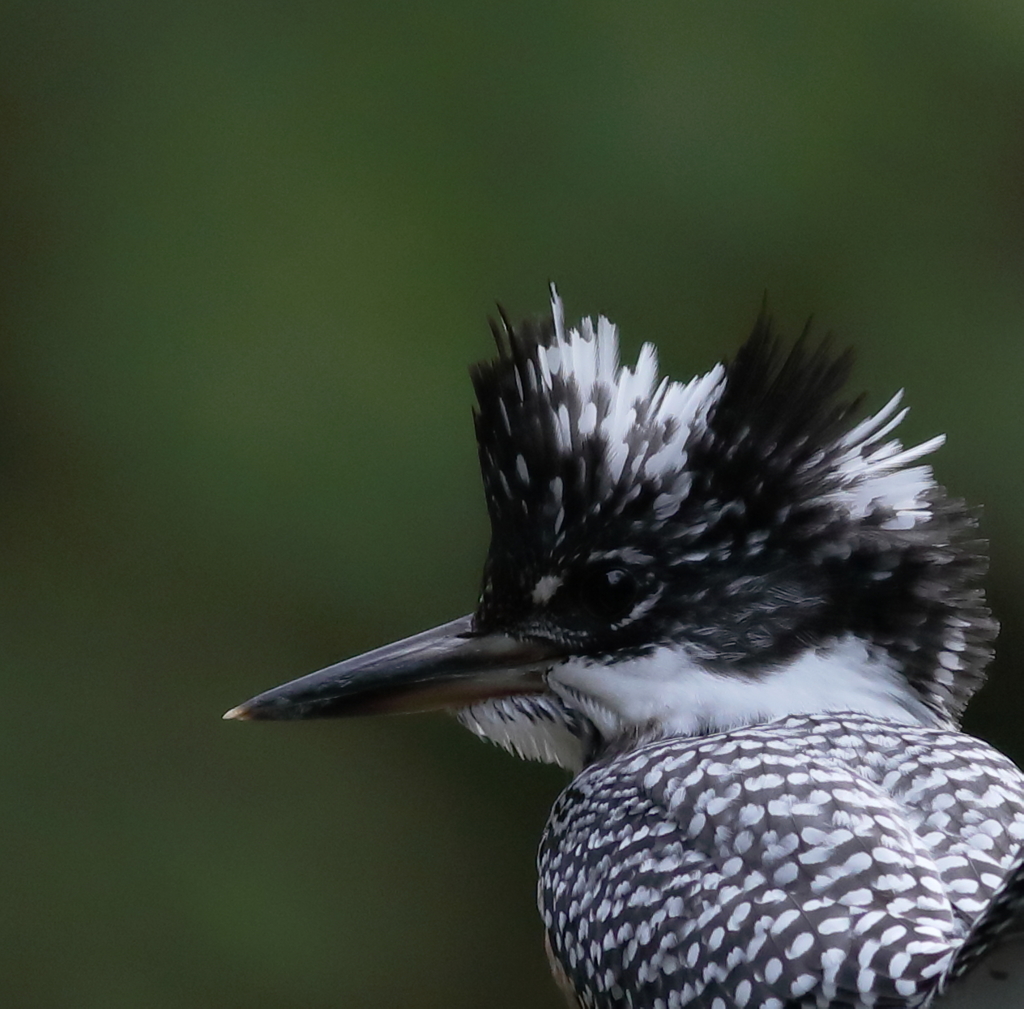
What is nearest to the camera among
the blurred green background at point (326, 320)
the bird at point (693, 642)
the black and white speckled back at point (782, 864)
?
the black and white speckled back at point (782, 864)

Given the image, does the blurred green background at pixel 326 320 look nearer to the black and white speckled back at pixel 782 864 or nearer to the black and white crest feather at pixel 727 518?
the black and white crest feather at pixel 727 518

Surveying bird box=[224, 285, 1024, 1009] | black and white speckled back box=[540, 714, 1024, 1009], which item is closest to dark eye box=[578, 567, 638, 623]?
bird box=[224, 285, 1024, 1009]

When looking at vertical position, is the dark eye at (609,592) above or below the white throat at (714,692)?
above

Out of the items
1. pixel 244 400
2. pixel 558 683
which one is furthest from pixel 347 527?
pixel 558 683

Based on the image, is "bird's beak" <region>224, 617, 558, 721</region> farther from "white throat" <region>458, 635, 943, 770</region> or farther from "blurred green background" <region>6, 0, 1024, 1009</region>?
"blurred green background" <region>6, 0, 1024, 1009</region>

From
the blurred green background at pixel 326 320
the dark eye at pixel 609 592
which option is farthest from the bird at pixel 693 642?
the blurred green background at pixel 326 320

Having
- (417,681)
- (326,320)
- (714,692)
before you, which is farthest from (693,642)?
(326,320)

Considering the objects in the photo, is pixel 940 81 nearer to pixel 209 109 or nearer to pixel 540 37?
pixel 540 37
